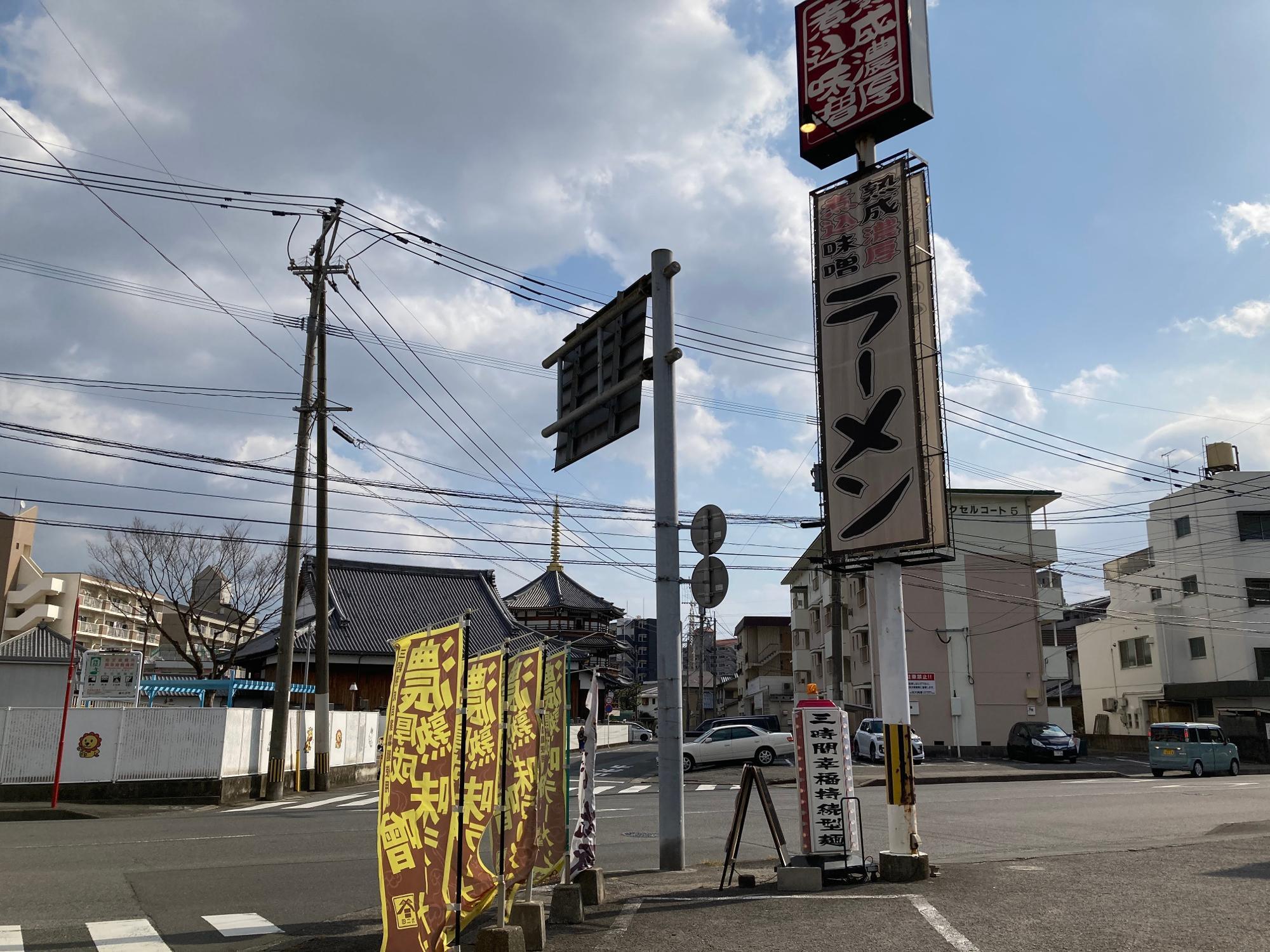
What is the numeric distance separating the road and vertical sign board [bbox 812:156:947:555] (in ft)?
14.4

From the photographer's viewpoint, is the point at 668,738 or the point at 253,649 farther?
the point at 253,649

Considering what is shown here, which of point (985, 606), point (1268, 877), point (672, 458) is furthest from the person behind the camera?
point (985, 606)

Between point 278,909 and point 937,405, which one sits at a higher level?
point 937,405

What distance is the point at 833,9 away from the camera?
1118cm

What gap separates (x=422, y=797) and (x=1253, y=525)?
47.8 m

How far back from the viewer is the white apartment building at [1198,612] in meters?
40.9

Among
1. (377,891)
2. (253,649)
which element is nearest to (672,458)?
(377,891)

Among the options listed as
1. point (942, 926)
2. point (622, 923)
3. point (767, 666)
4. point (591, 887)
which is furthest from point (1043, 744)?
point (767, 666)

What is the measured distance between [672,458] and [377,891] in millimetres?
5719

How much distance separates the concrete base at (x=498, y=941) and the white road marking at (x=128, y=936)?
2.95m

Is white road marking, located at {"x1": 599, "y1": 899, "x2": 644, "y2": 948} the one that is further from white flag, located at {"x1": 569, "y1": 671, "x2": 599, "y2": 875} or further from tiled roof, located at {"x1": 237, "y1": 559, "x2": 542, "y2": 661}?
tiled roof, located at {"x1": 237, "y1": 559, "x2": 542, "y2": 661}

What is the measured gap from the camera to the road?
7.76 meters

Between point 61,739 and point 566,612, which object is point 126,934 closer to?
point 61,739

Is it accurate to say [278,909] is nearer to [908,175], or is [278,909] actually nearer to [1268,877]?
[1268,877]
